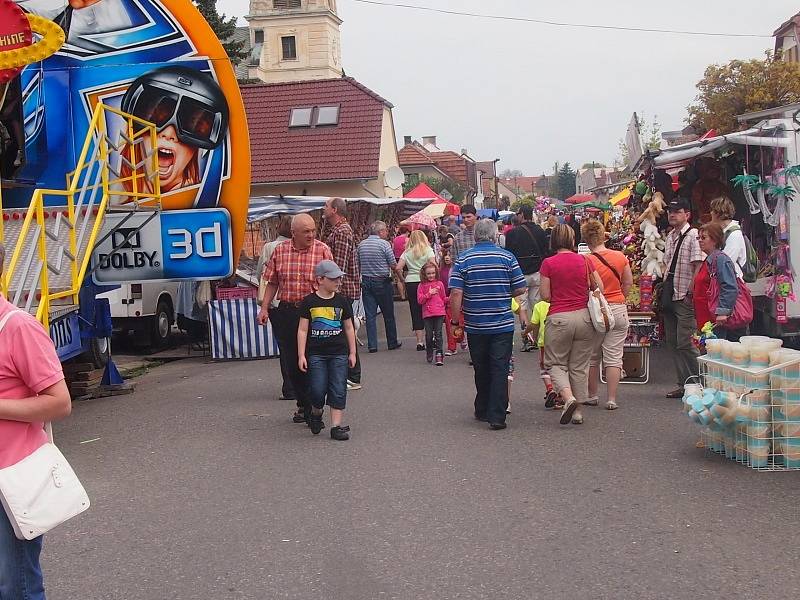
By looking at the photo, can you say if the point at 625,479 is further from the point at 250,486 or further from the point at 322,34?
the point at 322,34

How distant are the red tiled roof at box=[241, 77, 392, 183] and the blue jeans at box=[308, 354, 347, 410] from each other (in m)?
24.4

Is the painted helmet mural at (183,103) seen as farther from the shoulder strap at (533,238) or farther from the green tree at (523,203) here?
the green tree at (523,203)

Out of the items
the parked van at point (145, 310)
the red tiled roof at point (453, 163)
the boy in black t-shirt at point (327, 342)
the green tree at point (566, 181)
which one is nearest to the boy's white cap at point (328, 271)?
the boy in black t-shirt at point (327, 342)

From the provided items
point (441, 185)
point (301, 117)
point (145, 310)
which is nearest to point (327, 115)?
point (301, 117)

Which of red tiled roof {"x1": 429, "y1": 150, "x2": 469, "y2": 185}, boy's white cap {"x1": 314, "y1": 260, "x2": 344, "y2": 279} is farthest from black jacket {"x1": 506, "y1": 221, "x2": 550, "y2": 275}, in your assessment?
red tiled roof {"x1": 429, "y1": 150, "x2": 469, "y2": 185}

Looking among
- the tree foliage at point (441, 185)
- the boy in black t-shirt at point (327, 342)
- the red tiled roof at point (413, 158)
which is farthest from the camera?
the red tiled roof at point (413, 158)

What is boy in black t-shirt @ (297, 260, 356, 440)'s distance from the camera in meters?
8.38

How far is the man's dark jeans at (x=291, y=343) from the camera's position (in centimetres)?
898

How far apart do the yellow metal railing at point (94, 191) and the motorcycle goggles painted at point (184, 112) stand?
19cm

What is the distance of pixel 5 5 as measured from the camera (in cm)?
885

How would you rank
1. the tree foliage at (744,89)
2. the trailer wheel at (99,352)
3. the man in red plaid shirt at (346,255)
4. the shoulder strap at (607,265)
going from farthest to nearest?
the tree foliage at (744,89) → the man in red plaid shirt at (346,255) → the trailer wheel at (99,352) → the shoulder strap at (607,265)

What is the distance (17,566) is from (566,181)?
14135 cm

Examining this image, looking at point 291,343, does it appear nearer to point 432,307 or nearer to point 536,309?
point 536,309

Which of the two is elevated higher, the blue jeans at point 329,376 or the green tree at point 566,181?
the green tree at point 566,181
